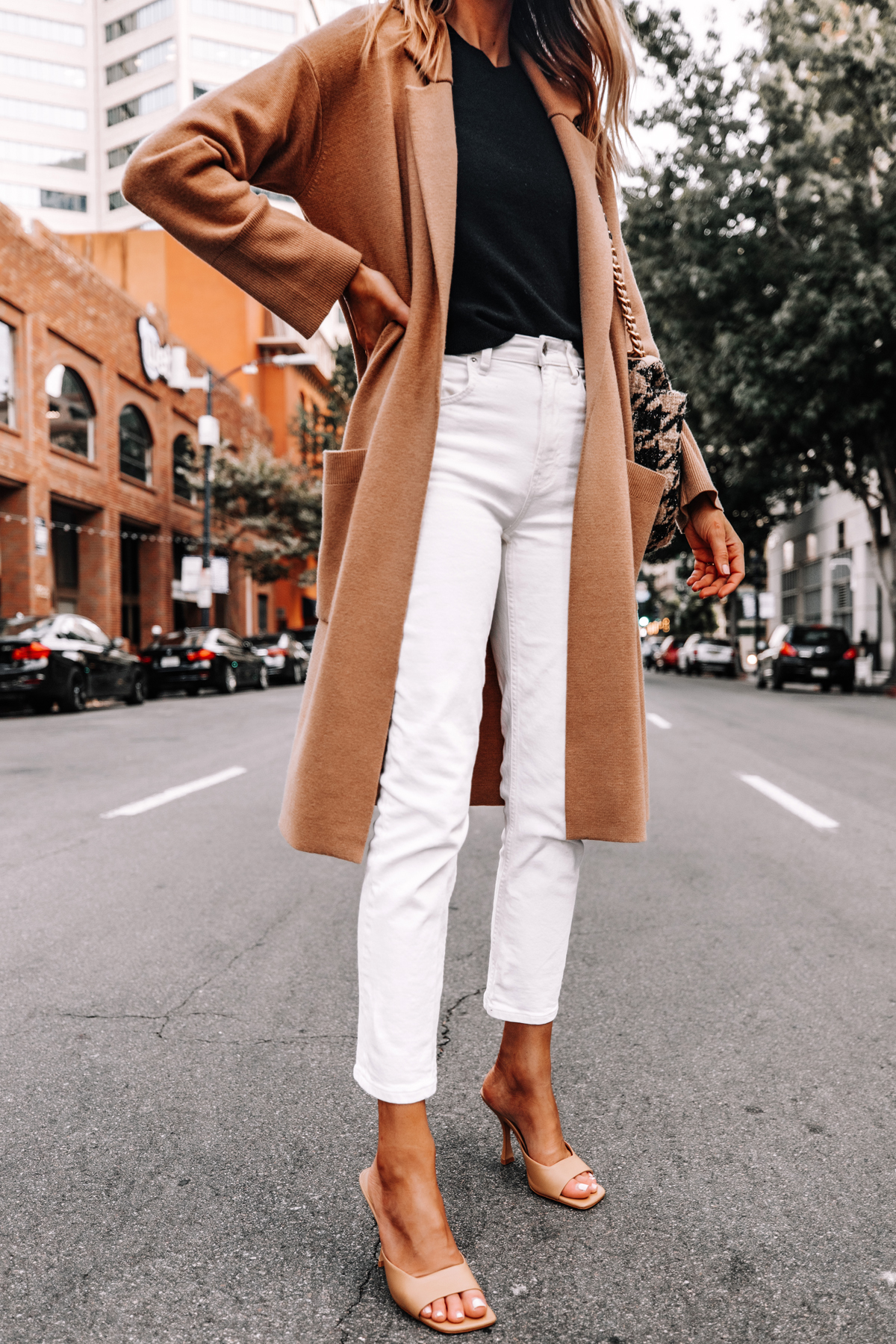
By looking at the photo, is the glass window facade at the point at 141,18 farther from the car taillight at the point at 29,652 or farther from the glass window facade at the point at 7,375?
the car taillight at the point at 29,652

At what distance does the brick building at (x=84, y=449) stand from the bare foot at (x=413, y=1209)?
2251 cm

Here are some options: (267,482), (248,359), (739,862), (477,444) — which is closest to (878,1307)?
(477,444)

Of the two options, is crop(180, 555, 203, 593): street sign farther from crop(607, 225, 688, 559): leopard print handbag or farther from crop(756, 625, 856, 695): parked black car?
crop(607, 225, 688, 559): leopard print handbag

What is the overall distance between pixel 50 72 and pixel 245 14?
11824 millimetres

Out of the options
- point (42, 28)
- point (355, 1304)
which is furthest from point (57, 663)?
point (42, 28)

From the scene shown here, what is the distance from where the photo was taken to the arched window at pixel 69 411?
24875 mm

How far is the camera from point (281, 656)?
25.8 meters

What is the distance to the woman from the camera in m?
1.67

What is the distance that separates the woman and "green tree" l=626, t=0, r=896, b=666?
57.8 feet

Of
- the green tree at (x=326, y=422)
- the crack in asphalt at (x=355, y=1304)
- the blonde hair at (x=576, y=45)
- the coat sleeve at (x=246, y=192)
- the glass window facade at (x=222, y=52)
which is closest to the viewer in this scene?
the crack in asphalt at (x=355, y=1304)

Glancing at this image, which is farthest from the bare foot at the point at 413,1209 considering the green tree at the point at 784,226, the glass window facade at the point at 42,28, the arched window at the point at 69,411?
the glass window facade at the point at 42,28

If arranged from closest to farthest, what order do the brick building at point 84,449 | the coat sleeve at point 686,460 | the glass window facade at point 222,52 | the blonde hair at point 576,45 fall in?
the blonde hair at point 576,45 < the coat sleeve at point 686,460 < the brick building at point 84,449 < the glass window facade at point 222,52

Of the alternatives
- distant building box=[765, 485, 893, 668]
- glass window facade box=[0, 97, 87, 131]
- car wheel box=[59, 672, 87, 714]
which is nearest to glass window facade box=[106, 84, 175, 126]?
glass window facade box=[0, 97, 87, 131]

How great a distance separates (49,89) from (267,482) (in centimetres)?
3933
